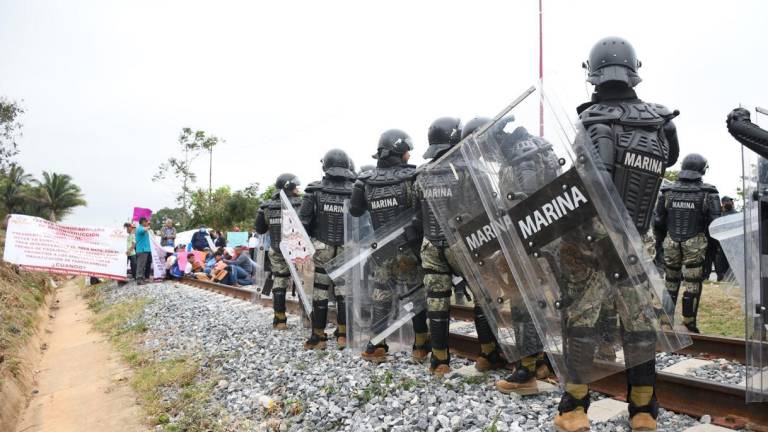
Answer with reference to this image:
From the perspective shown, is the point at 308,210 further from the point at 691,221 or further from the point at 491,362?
the point at 691,221

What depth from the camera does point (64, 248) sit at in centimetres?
1434

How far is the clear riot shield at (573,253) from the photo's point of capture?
9.12 feet

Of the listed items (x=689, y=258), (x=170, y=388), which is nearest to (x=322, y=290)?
(x=170, y=388)

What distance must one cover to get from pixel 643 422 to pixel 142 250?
49.8 ft

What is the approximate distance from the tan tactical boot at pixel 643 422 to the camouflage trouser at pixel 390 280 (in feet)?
7.87

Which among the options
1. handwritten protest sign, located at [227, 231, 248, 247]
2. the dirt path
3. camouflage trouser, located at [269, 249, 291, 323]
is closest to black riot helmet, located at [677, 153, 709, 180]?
camouflage trouser, located at [269, 249, 291, 323]

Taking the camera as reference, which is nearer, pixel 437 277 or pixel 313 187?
pixel 437 277

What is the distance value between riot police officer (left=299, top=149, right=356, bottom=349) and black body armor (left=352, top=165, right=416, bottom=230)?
41.2 inches

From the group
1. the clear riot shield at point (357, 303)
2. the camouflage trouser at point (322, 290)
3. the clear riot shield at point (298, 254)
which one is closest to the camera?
the clear riot shield at point (357, 303)

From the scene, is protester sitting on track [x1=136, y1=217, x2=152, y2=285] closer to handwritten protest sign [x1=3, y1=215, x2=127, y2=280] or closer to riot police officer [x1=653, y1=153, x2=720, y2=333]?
handwritten protest sign [x1=3, y1=215, x2=127, y2=280]

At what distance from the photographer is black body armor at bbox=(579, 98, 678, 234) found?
2947 mm

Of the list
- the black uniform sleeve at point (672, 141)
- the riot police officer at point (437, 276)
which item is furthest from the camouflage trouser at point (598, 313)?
the riot police officer at point (437, 276)

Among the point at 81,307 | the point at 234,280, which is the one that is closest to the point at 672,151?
the point at 234,280

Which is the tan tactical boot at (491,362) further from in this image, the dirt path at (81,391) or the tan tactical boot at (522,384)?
the dirt path at (81,391)
